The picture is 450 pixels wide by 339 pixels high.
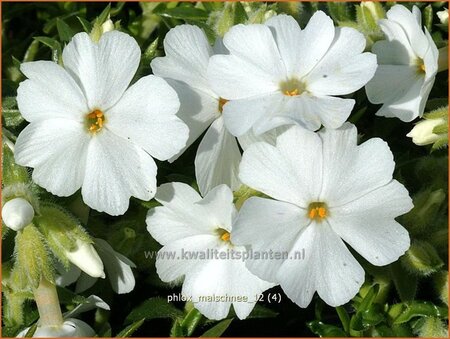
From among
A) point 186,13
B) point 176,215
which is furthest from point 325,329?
point 186,13

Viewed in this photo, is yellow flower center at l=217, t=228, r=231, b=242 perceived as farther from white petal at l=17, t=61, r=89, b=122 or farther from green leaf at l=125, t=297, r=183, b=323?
white petal at l=17, t=61, r=89, b=122

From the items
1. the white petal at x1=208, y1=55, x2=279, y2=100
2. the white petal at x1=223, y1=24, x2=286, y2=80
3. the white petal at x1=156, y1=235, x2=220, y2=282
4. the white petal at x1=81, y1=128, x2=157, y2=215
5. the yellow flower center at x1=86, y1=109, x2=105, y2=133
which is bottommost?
the white petal at x1=156, y1=235, x2=220, y2=282

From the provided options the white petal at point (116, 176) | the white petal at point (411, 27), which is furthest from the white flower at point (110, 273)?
the white petal at point (411, 27)

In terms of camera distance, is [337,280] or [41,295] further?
[41,295]

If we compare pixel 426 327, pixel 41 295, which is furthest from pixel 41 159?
pixel 426 327

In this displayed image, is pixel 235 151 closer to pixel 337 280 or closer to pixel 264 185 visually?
pixel 264 185

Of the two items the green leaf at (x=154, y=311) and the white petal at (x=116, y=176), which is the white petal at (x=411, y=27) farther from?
the green leaf at (x=154, y=311)

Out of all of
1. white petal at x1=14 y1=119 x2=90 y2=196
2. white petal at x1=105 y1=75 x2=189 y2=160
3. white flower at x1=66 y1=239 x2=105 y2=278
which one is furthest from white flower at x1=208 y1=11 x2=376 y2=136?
white flower at x1=66 y1=239 x2=105 y2=278
